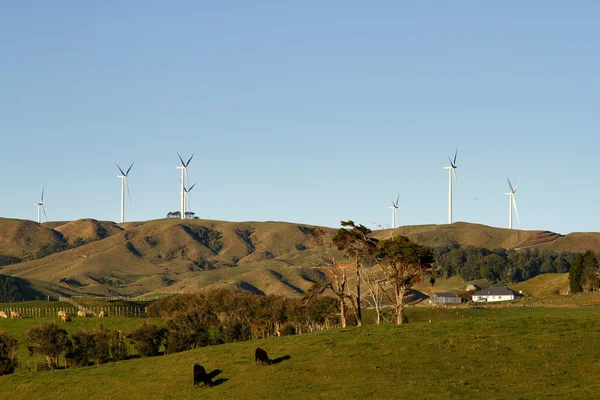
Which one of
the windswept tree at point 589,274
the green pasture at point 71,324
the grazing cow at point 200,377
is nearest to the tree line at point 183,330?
the green pasture at point 71,324

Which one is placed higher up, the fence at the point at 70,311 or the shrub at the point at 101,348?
the fence at the point at 70,311

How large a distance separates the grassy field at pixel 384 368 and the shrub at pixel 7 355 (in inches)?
467

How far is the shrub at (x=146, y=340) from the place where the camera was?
96438mm

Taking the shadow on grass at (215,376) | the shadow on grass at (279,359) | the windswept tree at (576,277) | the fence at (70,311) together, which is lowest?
the shadow on grass at (215,376)

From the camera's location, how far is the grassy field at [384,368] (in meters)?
55.6

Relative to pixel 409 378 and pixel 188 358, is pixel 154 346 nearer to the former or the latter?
pixel 188 358

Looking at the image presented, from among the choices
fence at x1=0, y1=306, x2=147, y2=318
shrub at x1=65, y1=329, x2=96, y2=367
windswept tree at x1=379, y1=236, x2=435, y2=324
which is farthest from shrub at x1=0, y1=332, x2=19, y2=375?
fence at x1=0, y1=306, x2=147, y2=318

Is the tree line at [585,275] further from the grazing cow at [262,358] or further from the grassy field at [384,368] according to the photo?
the grazing cow at [262,358]

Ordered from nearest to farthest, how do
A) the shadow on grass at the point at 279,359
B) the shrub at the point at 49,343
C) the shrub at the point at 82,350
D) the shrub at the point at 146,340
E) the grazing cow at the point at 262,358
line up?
the grazing cow at the point at 262,358
the shadow on grass at the point at 279,359
the shrub at the point at 82,350
the shrub at the point at 49,343
the shrub at the point at 146,340

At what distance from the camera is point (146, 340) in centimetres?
9688

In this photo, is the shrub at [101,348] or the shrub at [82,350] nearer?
the shrub at [82,350]

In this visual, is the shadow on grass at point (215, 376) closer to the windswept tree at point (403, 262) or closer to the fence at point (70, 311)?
the windswept tree at point (403, 262)

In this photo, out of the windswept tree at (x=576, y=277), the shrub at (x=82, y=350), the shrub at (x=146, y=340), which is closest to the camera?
the shrub at (x=82, y=350)

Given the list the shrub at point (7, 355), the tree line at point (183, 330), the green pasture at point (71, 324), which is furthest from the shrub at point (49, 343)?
the green pasture at point (71, 324)
